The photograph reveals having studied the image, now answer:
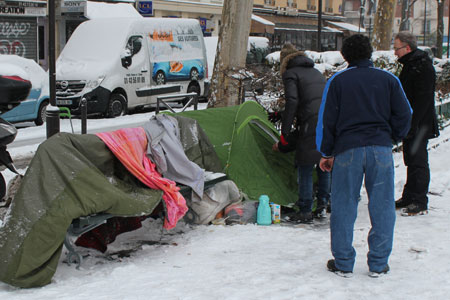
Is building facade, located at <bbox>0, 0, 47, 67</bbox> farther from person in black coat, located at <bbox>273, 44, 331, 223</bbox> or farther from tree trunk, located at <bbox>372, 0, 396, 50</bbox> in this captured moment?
person in black coat, located at <bbox>273, 44, 331, 223</bbox>

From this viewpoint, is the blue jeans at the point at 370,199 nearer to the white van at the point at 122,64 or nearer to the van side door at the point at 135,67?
the white van at the point at 122,64

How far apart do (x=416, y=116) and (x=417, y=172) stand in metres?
0.62

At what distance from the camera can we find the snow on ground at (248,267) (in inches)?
171

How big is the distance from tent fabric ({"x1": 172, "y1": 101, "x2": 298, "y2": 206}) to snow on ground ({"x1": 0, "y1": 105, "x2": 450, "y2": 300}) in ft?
2.42

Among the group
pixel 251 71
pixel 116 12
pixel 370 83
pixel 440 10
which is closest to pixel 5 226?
pixel 370 83

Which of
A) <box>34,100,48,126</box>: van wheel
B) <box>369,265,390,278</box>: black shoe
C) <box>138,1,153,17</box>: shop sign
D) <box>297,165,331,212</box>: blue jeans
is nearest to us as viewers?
<box>369,265,390,278</box>: black shoe

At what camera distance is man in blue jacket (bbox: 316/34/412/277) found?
181 inches

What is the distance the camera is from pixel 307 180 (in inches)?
260

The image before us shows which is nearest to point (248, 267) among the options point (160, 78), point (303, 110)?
point (303, 110)

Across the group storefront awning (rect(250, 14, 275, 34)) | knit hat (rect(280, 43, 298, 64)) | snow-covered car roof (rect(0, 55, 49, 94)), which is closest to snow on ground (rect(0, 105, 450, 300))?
knit hat (rect(280, 43, 298, 64))

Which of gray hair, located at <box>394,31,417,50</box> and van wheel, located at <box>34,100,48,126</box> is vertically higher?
gray hair, located at <box>394,31,417,50</box>

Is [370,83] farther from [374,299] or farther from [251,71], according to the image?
[251,71]

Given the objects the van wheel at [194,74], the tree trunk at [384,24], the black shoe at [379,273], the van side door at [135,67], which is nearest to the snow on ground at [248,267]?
the black shoe at [379,273]

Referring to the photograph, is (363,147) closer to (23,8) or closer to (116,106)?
(116,106)
